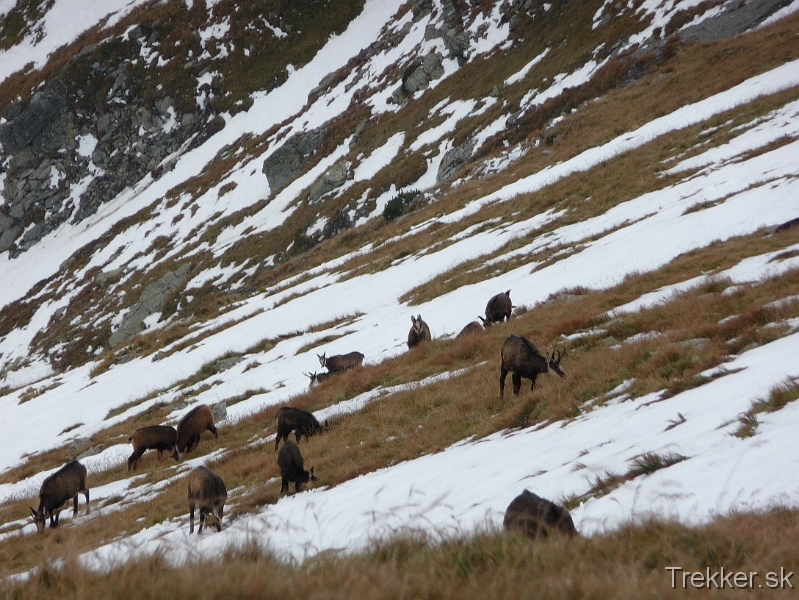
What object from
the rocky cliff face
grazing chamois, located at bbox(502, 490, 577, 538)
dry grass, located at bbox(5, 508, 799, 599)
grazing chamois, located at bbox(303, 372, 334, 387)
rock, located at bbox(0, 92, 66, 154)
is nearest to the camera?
dry grass, located at bbox(5, 508, 799, 599)

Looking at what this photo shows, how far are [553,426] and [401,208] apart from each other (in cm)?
3143

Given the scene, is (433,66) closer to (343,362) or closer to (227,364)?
(227,364)

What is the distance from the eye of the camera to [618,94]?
35.0 meters

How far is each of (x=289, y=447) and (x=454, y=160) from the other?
112ft

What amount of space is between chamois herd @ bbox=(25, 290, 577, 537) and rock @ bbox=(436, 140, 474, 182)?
86.4 ft

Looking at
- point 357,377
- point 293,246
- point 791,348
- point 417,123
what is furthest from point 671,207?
point 417,123

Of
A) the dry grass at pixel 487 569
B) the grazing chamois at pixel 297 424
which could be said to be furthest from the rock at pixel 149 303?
the dry grass at pixel 487 569

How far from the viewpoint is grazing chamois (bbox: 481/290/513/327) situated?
574 inches

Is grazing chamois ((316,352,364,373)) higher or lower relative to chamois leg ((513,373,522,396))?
lower

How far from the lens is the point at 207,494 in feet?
25.5

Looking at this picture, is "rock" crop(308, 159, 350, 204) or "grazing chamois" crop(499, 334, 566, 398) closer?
"grazing chamois" crop(499, 334, 566, 398)

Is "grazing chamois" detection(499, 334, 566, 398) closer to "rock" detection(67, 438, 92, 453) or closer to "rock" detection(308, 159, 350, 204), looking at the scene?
"rock" detection(67, 438, 92, 453)

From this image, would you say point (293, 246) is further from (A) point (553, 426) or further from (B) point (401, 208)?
(A) point (553, 426)

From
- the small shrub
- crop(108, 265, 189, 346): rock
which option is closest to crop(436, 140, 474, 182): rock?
the small shrub
